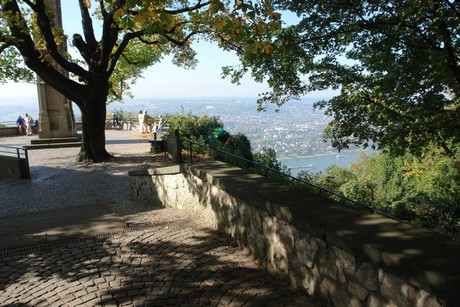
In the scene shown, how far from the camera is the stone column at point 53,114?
1922 centimetres

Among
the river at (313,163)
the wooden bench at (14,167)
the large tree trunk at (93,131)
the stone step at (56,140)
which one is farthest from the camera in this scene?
the stone step at (56,140)

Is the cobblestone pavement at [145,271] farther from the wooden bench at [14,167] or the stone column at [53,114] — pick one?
the stone column at [53,114]

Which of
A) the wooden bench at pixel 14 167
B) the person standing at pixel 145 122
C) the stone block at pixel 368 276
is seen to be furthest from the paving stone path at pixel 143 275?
the person standing at pixel 145 122

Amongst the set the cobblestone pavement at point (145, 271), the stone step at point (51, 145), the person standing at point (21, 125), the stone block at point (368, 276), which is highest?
the person standing at point (21, 125)

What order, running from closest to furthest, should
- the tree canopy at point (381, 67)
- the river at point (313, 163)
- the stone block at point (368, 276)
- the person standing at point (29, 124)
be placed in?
the stone block at point (368, 276) → the tree canopy at point (381, 67) → the river at point (313, 163) → the person standing at point (29, 124)

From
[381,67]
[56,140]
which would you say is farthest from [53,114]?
[381,67]

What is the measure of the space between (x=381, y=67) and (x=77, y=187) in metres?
9.46

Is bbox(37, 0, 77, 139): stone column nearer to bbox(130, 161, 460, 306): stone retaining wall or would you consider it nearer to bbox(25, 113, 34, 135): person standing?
bbox(25, 113, 34, 135): person standing

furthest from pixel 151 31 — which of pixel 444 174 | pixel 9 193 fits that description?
pixel 444 174

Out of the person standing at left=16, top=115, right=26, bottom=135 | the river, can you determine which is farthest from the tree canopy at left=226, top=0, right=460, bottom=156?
the person standing at left=16, top=115, right=26, bottom=135

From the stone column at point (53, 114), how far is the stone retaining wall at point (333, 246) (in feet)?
57.3

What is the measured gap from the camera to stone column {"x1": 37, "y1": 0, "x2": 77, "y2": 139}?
63.1ft

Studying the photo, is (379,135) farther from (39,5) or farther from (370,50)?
(39,5)

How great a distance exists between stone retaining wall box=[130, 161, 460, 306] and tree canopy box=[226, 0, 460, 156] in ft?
13.1
